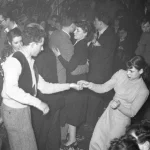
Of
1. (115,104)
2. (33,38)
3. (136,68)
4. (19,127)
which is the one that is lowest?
(19,127)

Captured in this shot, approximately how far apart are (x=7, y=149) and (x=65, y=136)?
0.98 meters

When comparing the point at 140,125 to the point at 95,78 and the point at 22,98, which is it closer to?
the point at 22,98

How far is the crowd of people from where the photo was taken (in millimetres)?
2150

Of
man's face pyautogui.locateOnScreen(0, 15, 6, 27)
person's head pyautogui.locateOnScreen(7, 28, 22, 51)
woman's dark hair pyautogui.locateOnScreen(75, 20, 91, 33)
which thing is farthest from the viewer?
man's face pyautogui.locateOnScreen(0, 15, 6, 27)

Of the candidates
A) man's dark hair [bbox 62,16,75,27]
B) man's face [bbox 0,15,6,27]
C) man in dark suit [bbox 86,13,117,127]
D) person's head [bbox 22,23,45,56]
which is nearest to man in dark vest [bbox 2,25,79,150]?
person's head [bbox 22,23,45,56]

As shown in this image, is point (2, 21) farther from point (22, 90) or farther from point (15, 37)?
point (22, 90)

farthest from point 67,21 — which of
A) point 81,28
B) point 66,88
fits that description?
point 66,88

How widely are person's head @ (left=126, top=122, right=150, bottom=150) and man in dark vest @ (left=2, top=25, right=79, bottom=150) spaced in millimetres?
918

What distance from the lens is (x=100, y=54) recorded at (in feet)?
11.9

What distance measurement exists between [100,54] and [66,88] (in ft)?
3.73

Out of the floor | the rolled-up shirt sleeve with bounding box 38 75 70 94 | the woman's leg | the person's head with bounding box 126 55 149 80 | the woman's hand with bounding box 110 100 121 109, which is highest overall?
the person's head with bounding box 126 55 149 80

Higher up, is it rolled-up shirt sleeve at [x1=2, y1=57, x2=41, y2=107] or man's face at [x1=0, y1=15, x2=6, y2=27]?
man's face at [x1=0, y1=15, x2=6, y2=27]

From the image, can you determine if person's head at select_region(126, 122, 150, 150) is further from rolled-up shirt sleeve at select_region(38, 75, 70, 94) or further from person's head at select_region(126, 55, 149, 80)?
rolled-up shirt sleeve at select_region(38, 75, 70, 94)

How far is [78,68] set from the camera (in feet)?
10.7
